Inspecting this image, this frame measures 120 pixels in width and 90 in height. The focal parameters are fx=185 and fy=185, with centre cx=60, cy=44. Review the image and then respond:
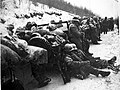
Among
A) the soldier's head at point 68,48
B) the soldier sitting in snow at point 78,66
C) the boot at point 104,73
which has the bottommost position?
the boot at point 104,73

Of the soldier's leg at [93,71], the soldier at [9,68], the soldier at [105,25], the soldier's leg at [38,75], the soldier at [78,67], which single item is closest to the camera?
the soldier at [9,68]

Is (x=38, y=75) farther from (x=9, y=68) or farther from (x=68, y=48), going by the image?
(x=68, y=48)

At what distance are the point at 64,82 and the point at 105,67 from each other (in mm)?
3336

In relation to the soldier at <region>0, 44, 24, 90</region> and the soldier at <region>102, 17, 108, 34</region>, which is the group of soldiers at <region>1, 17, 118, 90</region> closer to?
the soldier at <region>0, 44, 24, 90</region>

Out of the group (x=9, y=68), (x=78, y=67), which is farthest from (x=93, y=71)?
(x=9, y=68)

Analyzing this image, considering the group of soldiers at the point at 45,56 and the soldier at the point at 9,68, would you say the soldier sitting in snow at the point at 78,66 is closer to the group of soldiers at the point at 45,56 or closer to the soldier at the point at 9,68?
the group of soldiers at the point at 45,56

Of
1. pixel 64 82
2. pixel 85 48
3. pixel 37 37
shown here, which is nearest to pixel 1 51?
pixel 37 37

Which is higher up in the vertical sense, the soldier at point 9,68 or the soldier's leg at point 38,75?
the soldier at point 9,68

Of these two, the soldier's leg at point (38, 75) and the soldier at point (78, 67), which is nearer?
the soldier's leg at point (38, 75)

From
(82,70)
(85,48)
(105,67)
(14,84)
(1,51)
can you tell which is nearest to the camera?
(1,51)

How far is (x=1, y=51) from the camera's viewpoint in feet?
19.8

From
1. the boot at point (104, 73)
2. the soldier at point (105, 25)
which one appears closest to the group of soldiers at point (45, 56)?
the boot at point (104, 73)

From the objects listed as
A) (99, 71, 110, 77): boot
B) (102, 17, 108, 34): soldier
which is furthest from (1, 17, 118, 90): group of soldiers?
(102, 17, 108, 34): soldier

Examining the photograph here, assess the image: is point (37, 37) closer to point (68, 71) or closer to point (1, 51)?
point (68, 71)
